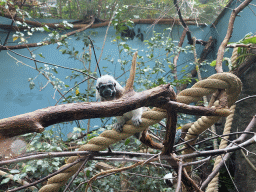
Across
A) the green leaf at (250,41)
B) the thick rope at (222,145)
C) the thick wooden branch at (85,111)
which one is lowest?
the thick rope at (222,145)

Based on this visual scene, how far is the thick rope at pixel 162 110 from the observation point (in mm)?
868

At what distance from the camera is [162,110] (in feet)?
3.07

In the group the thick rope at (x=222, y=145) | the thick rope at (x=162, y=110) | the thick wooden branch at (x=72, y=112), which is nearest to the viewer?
the thick wooden branch at (x=72, y=112)

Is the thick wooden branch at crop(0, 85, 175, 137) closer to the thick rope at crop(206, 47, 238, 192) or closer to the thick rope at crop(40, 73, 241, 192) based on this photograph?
the thick rope at crop(40, 73, 241, 192)

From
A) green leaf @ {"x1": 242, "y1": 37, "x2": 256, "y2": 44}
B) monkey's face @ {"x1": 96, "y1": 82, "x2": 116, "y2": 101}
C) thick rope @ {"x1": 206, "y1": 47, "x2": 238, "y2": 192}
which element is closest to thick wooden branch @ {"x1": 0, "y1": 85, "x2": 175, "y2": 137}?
monkey's face @ {"x1": 96, "y1": 82, "x2": 116, "y2": 101}

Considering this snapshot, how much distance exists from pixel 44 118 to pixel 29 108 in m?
3.39

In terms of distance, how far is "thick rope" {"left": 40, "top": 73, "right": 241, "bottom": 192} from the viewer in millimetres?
868

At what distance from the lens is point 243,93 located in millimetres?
2758

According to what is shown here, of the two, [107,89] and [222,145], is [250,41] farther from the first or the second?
[107,89]

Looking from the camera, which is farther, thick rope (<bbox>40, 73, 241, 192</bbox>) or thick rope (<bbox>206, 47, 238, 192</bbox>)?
thick rope (<bbox>206, 47, 238, 192</bbox>)

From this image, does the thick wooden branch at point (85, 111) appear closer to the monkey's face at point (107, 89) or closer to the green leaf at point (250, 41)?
the monkey's face at point (107, 89)

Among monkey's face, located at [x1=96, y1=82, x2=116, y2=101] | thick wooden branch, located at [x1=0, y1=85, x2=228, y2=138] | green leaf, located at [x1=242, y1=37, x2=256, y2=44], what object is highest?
green leaf, located at [x1=242, y1=37, x2=256, y2=44]

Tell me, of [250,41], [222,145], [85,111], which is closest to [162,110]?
[85,111]

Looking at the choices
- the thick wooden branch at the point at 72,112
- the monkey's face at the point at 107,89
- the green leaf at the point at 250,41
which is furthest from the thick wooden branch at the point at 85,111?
the green leaf at the point at 250,41
